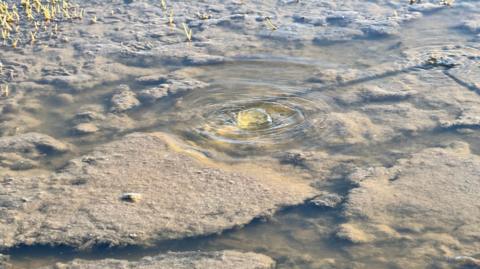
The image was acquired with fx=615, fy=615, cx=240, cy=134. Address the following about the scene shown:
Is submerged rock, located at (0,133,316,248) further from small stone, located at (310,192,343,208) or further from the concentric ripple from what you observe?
the concentric ripple

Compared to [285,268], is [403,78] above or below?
above

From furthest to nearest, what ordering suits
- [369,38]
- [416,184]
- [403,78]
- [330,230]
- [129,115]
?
[369,38] → [403,78] → [129,115] → [416,184] → [330,230]

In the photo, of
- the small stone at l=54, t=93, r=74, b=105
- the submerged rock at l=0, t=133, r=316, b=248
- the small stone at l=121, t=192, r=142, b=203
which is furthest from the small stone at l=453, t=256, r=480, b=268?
the small stone at l=54, t=93, r=74, b=105

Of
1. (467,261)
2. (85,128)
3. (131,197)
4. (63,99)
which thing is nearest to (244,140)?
(131,197)

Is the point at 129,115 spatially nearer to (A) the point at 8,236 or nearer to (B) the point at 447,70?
(A) the point at 8,236

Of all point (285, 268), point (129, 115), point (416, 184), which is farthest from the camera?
point (129, 115)

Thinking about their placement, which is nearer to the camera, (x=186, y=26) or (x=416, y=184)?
(x=416, y=184)

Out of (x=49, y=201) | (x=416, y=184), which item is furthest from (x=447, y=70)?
(x=49, y=201)
